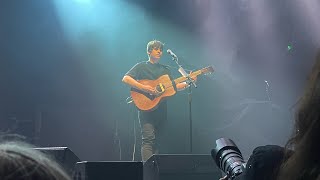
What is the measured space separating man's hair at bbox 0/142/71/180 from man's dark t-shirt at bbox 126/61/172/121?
515 centimetres

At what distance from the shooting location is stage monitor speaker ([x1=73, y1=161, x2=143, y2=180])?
275 cm

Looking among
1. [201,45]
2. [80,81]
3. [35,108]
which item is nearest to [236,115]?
[201,45]

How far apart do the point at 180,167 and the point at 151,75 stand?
2303 mm

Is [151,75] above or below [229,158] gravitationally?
above

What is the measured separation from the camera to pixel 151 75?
5.92m

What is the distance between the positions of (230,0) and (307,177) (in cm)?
651

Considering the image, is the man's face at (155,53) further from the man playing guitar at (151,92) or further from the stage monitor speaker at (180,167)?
the stage monitor speaker at (180,167)

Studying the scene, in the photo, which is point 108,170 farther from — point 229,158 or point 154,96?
point 154,96

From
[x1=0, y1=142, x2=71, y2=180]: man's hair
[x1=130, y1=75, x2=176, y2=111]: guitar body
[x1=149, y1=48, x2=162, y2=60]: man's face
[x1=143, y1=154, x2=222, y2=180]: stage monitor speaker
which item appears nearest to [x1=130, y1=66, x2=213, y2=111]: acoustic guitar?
[x1=130, y1=75, x2=176, y2=111]: guitar body

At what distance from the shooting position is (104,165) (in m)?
2.82

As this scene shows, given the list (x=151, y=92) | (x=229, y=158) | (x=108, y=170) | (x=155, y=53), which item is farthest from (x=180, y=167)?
(x=155, y=53)

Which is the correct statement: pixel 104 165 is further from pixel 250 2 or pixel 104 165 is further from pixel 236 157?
pixel 250 2

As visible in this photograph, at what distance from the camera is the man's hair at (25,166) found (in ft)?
2.05

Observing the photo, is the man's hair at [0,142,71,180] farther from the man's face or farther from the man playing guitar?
the man's face
